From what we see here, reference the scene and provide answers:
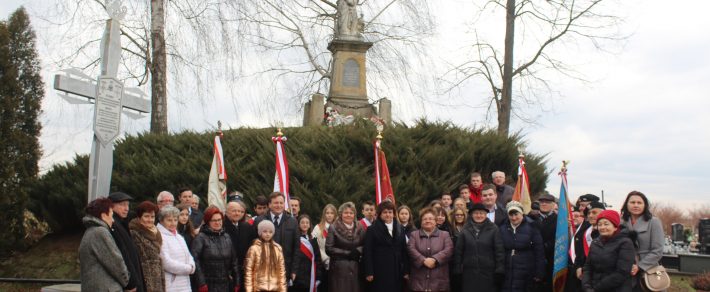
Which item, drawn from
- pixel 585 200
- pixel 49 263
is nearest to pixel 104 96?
pixel 585 200

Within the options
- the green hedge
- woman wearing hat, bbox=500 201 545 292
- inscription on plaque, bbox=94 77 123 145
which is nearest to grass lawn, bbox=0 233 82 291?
the green hedge

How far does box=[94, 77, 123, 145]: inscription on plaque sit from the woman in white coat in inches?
55.0

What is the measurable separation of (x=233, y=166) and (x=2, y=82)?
4.48 meters

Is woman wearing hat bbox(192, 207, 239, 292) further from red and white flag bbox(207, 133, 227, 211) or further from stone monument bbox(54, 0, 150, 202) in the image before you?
red and white flag bbox(207, 133, 227, 211)

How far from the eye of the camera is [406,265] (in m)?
9.07

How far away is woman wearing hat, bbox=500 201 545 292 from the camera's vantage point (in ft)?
27.8

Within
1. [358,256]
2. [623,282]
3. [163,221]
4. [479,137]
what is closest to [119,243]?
[163,221]

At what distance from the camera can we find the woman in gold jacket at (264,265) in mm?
8062

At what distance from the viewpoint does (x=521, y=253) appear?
337 inches

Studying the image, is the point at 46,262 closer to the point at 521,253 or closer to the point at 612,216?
the point at 521,253

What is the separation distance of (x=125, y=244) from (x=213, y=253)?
4.65 ft

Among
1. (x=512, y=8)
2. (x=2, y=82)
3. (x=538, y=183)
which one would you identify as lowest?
(x=538, y=183)

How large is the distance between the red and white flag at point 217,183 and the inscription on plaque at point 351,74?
756cm

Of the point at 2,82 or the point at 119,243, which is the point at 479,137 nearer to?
the point at 119,243
